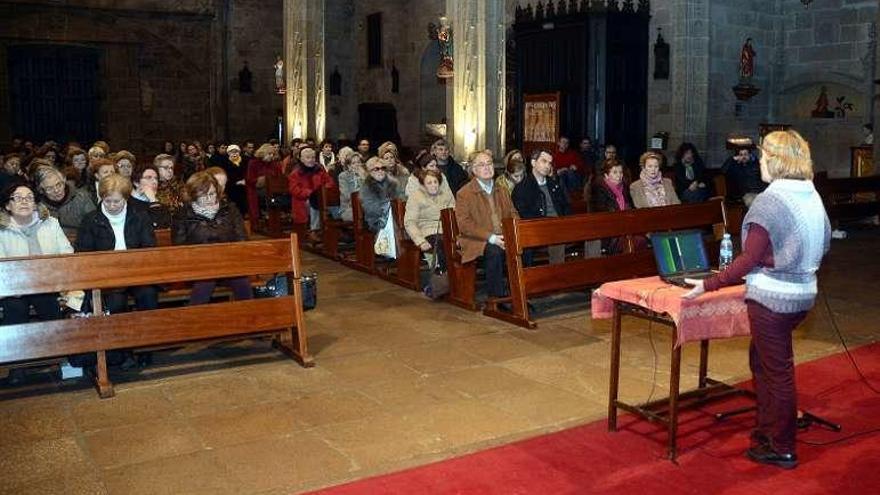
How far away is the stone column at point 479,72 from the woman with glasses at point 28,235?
A: 7.67 m

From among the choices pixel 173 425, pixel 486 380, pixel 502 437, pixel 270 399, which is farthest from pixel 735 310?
pixel 173 425

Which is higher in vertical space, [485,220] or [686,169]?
[686,169]

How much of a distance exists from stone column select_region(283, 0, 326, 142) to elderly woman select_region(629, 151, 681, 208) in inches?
434

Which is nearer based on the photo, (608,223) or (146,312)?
(146,312)

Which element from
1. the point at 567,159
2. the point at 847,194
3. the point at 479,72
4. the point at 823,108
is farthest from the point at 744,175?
the point at 823,108

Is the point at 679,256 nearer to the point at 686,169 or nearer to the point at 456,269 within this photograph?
the point at 456,269

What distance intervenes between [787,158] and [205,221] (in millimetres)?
4299

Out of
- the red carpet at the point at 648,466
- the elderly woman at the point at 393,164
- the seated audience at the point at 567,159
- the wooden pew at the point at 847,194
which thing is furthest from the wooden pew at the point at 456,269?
the wooden pew at the point at 847,194

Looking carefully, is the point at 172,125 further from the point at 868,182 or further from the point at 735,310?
the point at 735,310

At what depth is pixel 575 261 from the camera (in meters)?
7.42

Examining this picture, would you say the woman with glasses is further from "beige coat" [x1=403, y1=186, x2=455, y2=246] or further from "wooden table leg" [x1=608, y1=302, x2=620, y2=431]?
"wooden table leg" [x1=608, y1=302, x2=620, y2=431]

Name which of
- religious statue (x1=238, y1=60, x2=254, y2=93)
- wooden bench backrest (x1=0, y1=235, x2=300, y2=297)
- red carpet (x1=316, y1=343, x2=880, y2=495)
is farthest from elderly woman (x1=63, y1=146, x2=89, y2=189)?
religious statue (x1=238, y1=60, x2=254, y2=93)

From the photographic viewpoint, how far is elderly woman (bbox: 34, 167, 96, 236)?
7.54 meters

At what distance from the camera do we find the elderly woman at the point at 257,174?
13138mm
